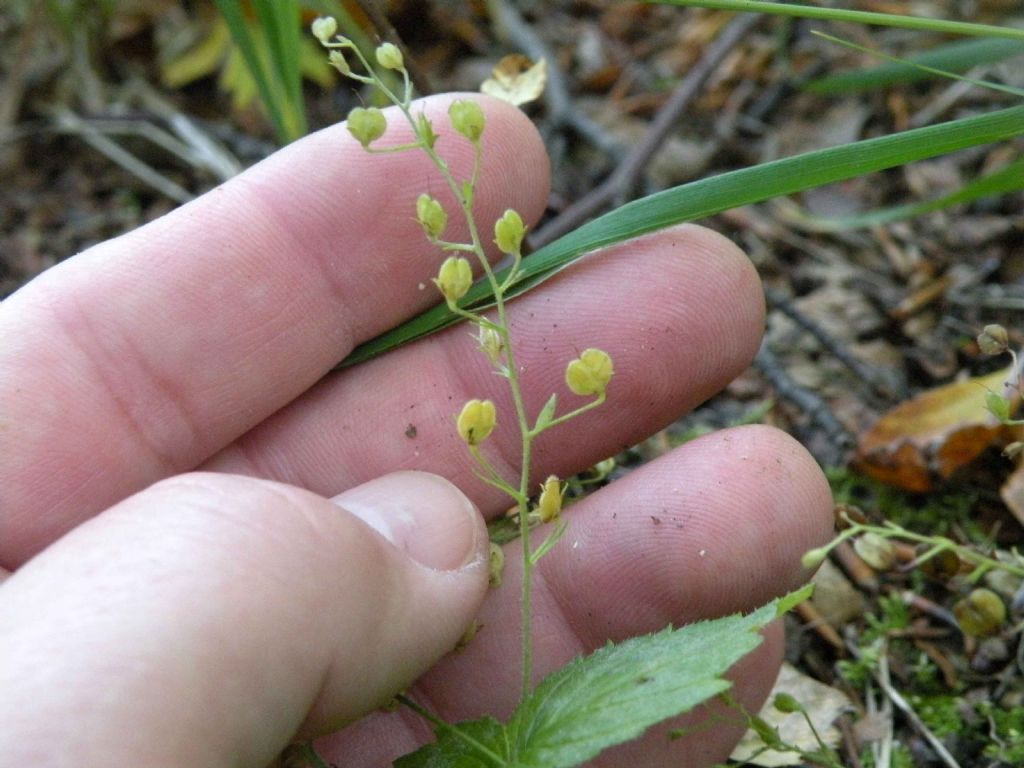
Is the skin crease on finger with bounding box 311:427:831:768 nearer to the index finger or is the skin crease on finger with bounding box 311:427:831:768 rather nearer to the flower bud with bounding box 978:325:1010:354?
the flower bud with bounding box 978:325:1010:354

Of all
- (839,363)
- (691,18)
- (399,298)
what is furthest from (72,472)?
(691,18)

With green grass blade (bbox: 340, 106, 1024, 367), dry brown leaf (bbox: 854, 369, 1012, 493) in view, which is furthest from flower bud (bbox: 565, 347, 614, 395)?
dry brown leaf (bbox: 854, 369, 1012, 493)

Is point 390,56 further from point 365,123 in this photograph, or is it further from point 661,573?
point 661,573

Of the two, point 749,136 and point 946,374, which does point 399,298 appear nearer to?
point 946,374

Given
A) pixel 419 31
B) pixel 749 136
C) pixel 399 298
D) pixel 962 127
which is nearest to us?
pixel 962 127

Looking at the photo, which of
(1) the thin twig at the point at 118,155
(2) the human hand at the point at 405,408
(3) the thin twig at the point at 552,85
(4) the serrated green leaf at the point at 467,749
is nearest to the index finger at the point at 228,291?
(2) the human hand at the point at 405,408

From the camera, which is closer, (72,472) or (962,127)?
(962,127)

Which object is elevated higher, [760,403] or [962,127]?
[962,127]
